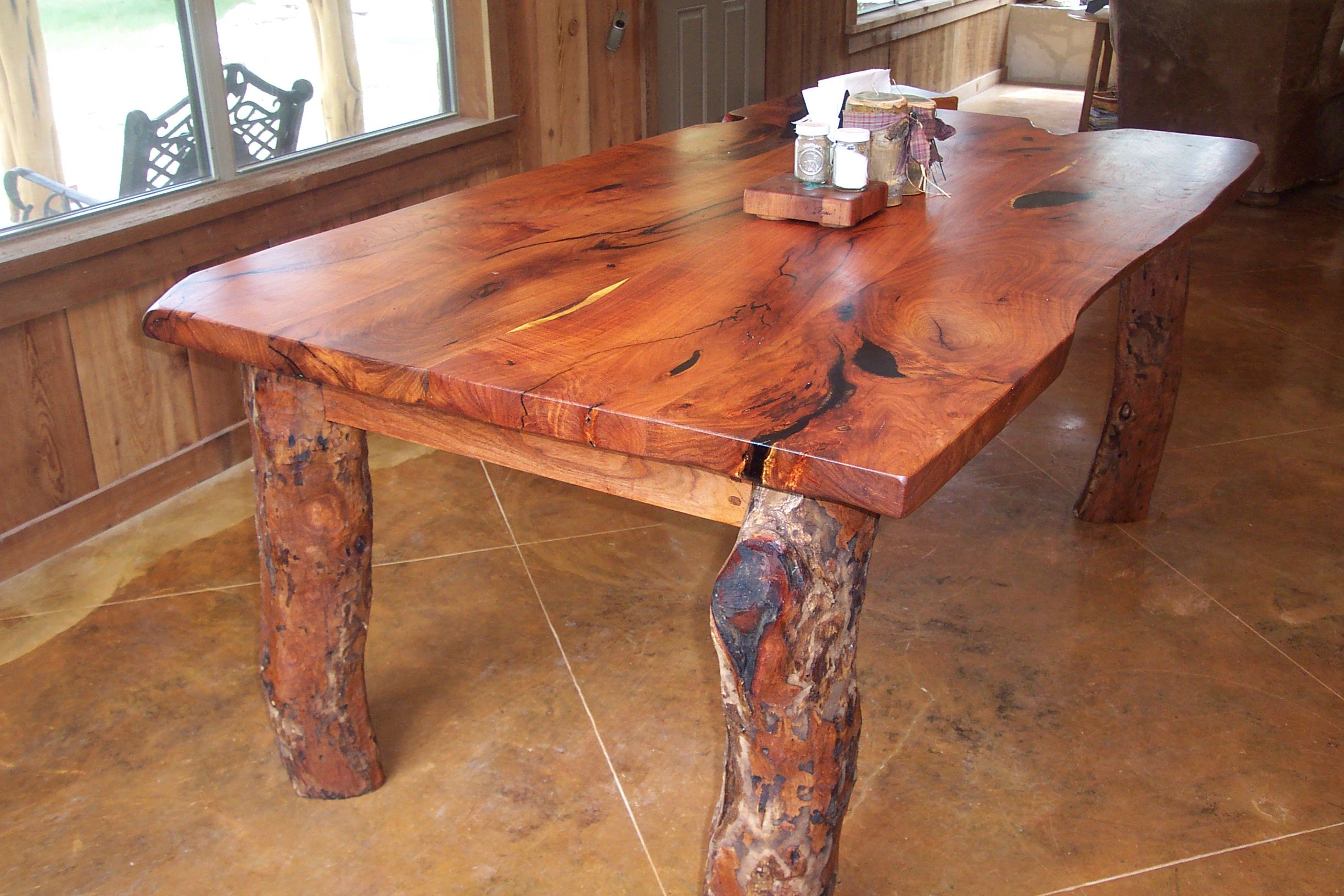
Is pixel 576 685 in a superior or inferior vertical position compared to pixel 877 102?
inferior

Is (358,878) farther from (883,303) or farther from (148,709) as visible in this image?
(883,303)

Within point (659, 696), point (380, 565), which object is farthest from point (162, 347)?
point (659, 696)

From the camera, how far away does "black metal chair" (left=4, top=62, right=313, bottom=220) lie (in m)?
2.25

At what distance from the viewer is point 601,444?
1.15 meters

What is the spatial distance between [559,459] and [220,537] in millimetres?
1359

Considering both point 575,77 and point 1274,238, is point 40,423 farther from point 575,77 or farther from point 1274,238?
point 1274,238

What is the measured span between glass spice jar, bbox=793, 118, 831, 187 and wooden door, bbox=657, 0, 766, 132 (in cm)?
201

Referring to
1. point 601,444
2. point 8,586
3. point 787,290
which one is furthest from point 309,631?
point 8,586

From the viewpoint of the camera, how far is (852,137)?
184cm

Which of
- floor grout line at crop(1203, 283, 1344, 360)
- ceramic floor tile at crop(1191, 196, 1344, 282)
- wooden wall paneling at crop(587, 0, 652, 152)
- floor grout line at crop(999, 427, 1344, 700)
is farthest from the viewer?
ceramic floor tile at crop(1191, 196, 1344, 282)

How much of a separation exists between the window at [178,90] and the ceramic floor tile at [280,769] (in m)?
0.85

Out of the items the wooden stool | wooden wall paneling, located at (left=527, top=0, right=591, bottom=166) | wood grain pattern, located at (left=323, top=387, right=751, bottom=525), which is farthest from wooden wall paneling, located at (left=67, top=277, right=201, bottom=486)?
the wooden stool

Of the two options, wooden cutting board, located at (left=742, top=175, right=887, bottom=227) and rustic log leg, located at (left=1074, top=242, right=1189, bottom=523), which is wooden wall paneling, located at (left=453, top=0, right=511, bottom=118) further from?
rustic log leg, located at (left=1074, top=242, right=1189, bottom=523)

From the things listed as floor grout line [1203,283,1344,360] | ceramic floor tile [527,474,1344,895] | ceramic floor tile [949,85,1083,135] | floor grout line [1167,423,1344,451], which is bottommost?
ceramic floor tile [527,474,1344,895]
